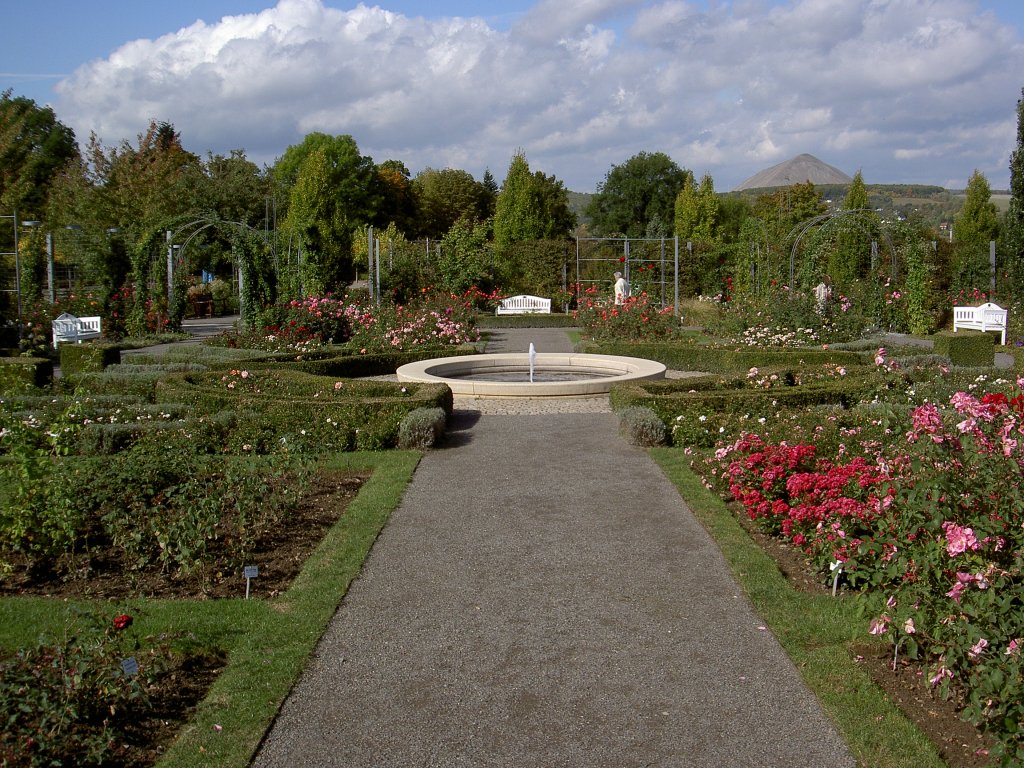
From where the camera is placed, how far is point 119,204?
31281 mm

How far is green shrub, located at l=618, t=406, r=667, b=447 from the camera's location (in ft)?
30.0

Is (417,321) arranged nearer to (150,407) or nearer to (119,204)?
(150,407)

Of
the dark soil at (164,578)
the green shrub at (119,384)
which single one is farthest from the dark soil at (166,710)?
the green shrub at (119,384)

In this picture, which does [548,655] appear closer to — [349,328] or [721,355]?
[721,355]

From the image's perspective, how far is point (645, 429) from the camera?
916 cm

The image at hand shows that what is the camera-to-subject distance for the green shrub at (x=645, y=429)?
916cm

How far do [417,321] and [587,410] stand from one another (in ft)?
23.3

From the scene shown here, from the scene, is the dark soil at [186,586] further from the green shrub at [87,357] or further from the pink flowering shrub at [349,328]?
the pink flowering shrub at [349,328]

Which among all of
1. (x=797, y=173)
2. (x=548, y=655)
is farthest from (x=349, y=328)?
(x=797, y=173)

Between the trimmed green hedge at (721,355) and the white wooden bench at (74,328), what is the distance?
1038cm

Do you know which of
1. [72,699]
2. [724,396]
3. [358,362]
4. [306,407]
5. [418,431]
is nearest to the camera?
[72,699]

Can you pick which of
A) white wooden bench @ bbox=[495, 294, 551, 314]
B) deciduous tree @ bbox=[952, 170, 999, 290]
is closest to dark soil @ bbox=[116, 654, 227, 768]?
white wooden bench @ bbox=[495, 294, 551, 314]

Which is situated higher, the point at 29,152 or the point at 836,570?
the point at 29,152

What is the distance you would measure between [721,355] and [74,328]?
13.0m
